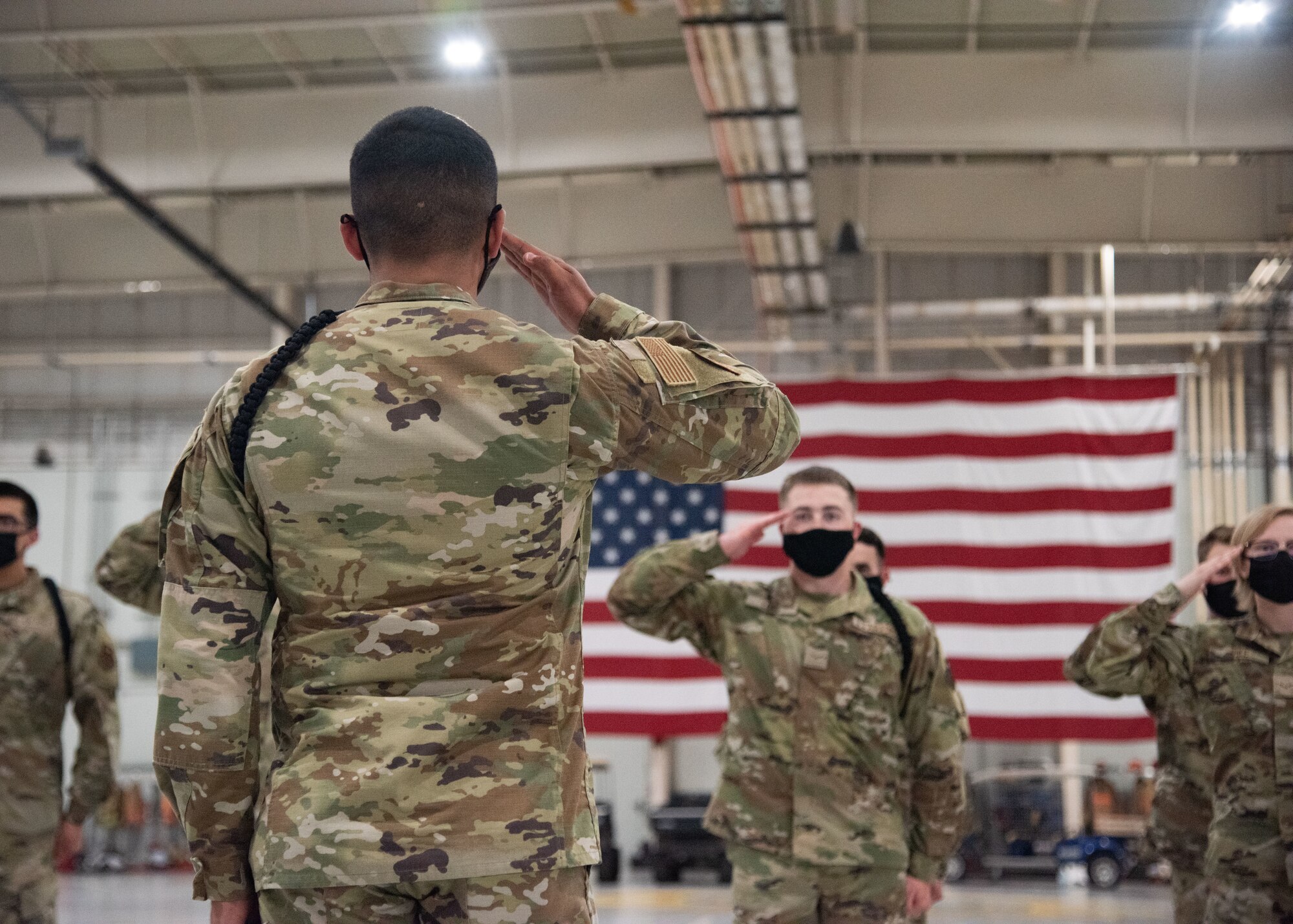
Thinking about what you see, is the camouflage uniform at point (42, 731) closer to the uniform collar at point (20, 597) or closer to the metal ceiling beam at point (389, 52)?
the uniform collar at point (20, 597)

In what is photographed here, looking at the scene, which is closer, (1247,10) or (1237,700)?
(1237,700)

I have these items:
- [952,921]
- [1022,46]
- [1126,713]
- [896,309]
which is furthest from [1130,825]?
[1022,46]

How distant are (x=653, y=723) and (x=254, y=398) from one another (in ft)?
24.1

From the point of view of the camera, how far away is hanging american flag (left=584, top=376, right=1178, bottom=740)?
28.0 feet

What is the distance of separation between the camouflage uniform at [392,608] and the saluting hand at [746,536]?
2.14 metres

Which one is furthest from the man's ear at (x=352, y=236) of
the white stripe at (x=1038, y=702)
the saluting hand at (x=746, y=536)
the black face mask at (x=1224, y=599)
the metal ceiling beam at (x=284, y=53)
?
the metal ceiling beam at (x=284, y=53)

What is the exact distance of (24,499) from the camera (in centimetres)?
465

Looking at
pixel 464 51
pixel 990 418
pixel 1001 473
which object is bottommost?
pixel 1001 473

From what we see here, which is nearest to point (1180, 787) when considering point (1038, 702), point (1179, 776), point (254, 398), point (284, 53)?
point (1179, 776)

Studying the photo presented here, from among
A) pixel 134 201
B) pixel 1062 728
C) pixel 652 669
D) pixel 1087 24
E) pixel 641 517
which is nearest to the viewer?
pixel 1062 728

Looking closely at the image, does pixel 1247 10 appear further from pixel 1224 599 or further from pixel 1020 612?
pixel 1224 599

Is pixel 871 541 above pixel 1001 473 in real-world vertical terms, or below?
below

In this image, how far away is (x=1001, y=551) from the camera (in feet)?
28.5

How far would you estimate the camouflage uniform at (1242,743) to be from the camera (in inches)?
163
